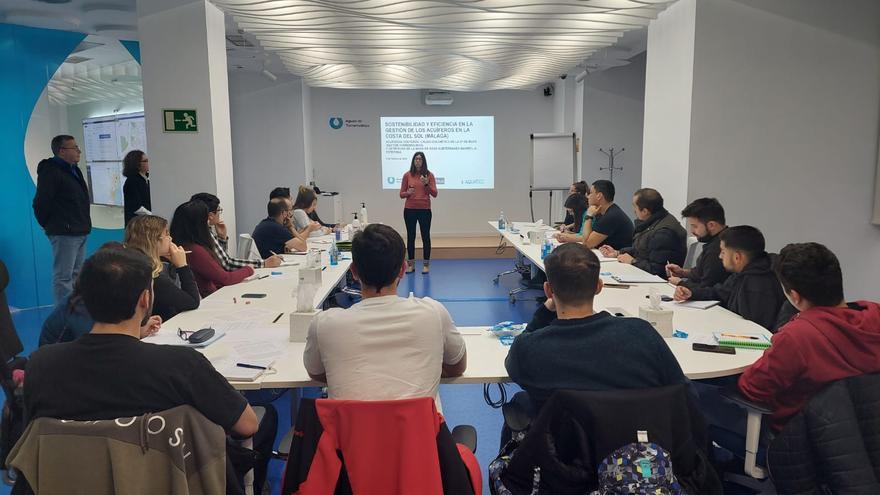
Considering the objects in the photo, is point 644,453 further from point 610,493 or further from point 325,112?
point 325,112

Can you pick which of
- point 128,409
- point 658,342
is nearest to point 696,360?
point 658,342

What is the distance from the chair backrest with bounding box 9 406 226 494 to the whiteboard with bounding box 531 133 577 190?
9556 millimetres

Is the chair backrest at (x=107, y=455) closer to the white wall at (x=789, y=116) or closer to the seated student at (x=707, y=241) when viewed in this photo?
the seated student at (x=707, y=241)

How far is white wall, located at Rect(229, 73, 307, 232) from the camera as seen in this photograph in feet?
33.4

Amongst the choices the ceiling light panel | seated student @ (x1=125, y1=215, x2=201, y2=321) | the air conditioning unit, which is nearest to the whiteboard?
the ceiling light panel

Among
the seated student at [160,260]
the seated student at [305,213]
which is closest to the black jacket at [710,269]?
the seated student at [160,260]

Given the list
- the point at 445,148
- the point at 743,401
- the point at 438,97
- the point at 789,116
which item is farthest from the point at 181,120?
the point at 445,148

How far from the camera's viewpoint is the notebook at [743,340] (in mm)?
2584

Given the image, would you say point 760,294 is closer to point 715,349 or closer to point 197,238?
point 715,349

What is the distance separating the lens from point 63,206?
5555 millimetres

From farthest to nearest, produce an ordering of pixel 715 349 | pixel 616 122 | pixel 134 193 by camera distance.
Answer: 1. pixel 616 122
2. pixel 134 193
3. pixel 715 349

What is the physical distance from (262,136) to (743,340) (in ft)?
29.6

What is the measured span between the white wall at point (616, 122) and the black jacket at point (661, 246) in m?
5.45

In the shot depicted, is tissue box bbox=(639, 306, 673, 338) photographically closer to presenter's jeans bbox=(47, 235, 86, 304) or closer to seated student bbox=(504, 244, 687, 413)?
seated student bbox=(504, 244, 687, 413)
